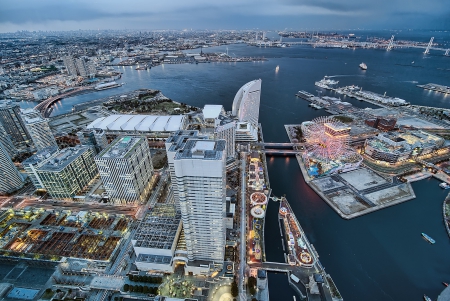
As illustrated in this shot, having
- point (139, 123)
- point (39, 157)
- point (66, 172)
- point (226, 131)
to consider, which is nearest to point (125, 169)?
point (66, 172)

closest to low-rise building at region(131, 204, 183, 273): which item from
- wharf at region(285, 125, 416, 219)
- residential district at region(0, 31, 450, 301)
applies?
residential district at region(0, 31, 450, 301)

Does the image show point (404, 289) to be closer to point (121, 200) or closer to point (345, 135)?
point (345, 135)

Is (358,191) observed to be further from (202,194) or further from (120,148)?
(120,148)

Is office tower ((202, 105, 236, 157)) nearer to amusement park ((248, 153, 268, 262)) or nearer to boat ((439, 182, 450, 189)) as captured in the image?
amusement park ((248, 153, 268, 262))

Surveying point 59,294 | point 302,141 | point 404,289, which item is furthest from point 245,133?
point 59,294

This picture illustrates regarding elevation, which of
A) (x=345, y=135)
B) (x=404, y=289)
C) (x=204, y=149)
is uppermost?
(x=204, y=149)

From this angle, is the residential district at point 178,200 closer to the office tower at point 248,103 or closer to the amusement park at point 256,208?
the amusement park at point 256,208

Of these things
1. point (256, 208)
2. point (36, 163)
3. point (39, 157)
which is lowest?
point (256, 208)

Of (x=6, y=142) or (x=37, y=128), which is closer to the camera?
(x=37, y=128)
